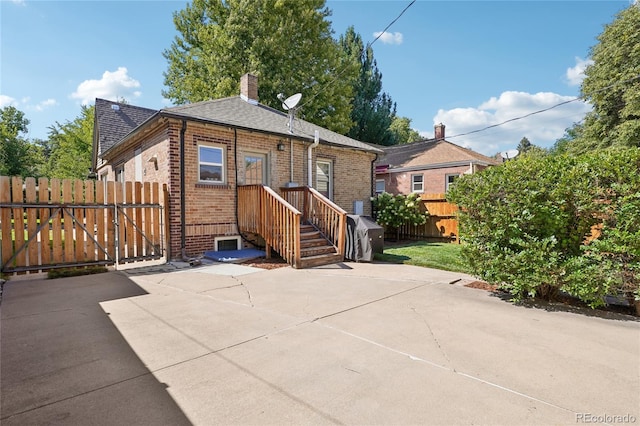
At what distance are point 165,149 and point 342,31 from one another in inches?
1080

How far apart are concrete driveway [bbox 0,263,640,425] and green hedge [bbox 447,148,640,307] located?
0.48 metres

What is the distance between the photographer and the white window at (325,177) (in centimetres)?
1166

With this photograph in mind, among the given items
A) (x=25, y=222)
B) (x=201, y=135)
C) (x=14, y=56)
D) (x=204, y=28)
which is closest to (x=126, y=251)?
(x=25, y=222)

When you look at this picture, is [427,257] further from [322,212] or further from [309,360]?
[309,360]

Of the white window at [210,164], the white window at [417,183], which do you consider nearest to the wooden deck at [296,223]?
the white window at [210,164]

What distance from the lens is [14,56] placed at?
10.0 meters

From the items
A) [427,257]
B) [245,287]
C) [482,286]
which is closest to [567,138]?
[427,257]

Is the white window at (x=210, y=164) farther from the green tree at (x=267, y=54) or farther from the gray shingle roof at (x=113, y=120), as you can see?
the green tree at (x=267, y=54)

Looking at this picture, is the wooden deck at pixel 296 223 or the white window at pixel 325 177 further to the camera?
the white window at pixel 325 177

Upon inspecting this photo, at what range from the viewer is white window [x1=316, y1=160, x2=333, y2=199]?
11.7 m

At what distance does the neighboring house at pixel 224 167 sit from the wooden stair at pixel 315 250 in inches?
3.7

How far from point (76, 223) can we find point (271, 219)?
162 inches

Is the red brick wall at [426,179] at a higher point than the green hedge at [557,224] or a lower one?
higher

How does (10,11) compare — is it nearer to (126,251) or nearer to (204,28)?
(126,251)
